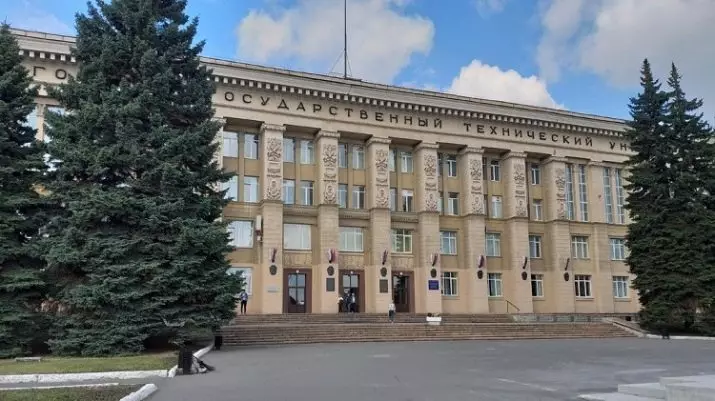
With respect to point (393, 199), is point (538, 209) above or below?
below

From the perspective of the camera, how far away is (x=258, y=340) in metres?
24.2

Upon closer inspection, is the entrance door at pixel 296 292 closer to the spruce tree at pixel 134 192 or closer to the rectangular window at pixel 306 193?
the rectangular window at pixel 306 193

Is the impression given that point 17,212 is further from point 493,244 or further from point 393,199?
point 493,244

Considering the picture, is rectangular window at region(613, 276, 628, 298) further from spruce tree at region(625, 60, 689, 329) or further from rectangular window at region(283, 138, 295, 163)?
rectangular window at region(283, 138, 295, 163)

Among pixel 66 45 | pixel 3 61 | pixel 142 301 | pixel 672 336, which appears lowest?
pixel 672 336

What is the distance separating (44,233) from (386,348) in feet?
39.0

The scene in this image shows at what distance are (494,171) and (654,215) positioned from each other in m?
13.5

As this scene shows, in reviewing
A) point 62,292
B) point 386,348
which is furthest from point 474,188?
point 62,292

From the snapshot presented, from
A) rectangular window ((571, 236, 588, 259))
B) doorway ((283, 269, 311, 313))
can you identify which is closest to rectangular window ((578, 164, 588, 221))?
rectangular window ((571, 236, 588, 259))

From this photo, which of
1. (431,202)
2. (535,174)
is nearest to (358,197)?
(431,202)

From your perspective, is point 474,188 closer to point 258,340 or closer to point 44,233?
point 258,340

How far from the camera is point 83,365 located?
1395cm

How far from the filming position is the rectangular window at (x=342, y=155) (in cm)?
3775

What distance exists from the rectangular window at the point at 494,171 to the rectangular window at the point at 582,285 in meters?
8.79
